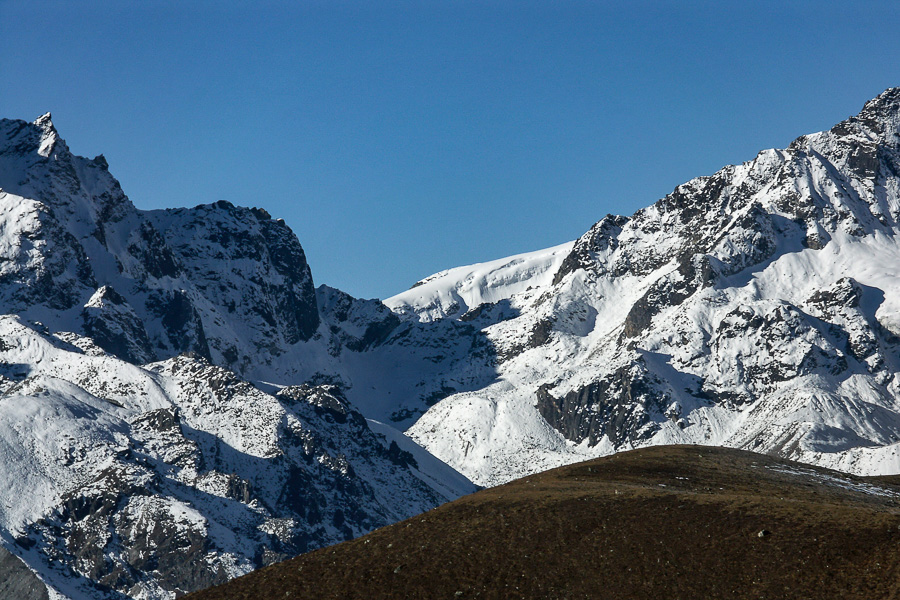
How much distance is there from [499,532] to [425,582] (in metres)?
6.30

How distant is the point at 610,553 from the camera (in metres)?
55.5

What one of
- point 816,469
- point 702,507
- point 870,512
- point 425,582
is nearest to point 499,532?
point 425,582

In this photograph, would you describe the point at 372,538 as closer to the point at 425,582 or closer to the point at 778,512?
the point at 425,582

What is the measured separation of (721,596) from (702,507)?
29.3ft

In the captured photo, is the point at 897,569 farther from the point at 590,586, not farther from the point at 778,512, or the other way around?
the point at 590,586

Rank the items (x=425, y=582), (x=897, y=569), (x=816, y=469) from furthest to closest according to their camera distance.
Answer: (x=816, y=469)
(x=425, y=582)
(x=897, y=569)

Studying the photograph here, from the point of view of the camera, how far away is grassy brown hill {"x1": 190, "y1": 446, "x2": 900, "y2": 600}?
51719 mm

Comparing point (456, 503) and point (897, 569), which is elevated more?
point (456, 503)

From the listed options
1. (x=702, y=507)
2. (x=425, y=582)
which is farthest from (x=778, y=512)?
(x=425, y=582)

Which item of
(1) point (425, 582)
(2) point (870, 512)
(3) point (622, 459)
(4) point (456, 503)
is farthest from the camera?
(3) point (622, 459)

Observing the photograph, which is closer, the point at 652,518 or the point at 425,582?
the point at 425,582

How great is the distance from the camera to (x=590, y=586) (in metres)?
52.9

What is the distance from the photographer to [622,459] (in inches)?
3088

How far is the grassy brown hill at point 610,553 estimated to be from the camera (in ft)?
170
